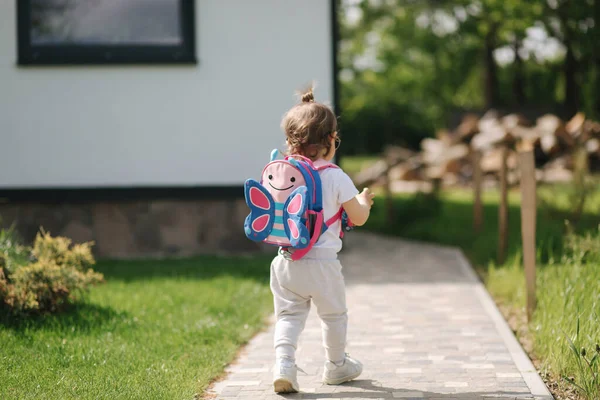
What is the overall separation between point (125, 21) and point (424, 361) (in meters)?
5.95

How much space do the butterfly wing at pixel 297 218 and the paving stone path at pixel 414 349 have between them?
2.89ft

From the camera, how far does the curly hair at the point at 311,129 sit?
15.2ft

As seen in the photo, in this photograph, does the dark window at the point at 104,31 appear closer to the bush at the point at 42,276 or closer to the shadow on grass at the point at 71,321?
the bush at the point at 42,276

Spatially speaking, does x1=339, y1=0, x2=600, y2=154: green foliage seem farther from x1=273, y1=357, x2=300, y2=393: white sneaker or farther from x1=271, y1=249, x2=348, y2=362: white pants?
x1=273, y1=357, x2=300, y2=393: white sneaker

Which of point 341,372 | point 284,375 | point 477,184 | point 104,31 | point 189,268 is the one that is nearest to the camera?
point 284,375

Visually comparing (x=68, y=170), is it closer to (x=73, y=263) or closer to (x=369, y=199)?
(x=73, y=263)

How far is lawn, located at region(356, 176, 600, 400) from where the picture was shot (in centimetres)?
511

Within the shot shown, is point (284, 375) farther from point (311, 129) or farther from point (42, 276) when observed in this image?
point (42, 276)

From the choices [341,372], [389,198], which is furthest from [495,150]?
[341,372]

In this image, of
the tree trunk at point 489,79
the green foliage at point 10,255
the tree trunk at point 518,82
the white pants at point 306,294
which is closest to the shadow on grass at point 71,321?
the green foliage at point 10,255

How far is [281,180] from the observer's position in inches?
183

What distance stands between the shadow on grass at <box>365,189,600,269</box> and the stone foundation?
275 centimetres

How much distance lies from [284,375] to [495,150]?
13399mm

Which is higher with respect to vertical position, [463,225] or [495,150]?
[495,150]
